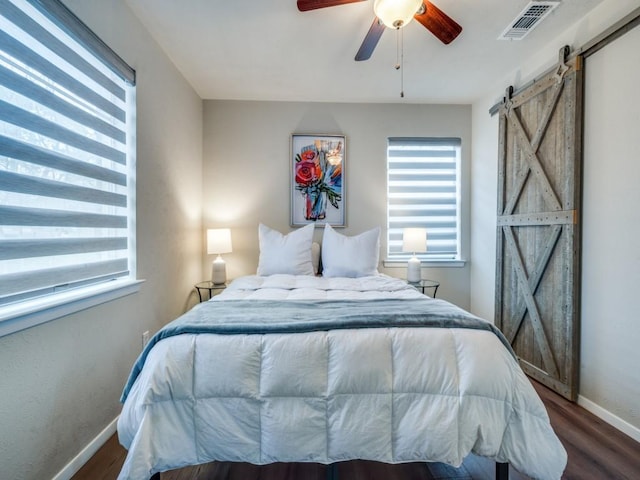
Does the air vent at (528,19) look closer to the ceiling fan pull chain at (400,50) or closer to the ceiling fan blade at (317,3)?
the ceiling fan pull chain at (400,50)

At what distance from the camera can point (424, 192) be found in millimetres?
3209

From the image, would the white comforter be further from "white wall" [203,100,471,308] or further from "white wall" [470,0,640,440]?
"white wall" [203,100,471,308]

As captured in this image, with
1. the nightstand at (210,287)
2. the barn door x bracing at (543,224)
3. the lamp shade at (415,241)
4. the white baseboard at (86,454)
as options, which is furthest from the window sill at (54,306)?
the barn door x bracing at (543,224)

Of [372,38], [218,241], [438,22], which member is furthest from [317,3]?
[218,241]

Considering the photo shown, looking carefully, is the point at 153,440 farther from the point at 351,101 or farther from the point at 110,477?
the point at 351,101

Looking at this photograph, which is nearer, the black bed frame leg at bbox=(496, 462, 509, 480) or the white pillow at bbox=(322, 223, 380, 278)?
the black bed frame leg at bbox=(496, 462, 509, 480)

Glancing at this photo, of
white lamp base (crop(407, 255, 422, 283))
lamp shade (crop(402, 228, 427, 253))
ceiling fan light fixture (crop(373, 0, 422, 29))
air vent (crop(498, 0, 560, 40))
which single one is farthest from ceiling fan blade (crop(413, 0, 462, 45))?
white lamp base (crop(407, 255, 422, 283))

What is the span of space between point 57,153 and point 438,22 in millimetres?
2074

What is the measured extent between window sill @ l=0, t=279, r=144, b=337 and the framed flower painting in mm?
1850

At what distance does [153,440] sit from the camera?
1.08 metres

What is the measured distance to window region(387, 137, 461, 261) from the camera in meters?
3.20

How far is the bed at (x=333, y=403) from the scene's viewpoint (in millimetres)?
1123

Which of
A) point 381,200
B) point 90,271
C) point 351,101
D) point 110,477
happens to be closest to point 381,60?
point 351,101

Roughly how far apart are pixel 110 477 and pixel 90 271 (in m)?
1.00
